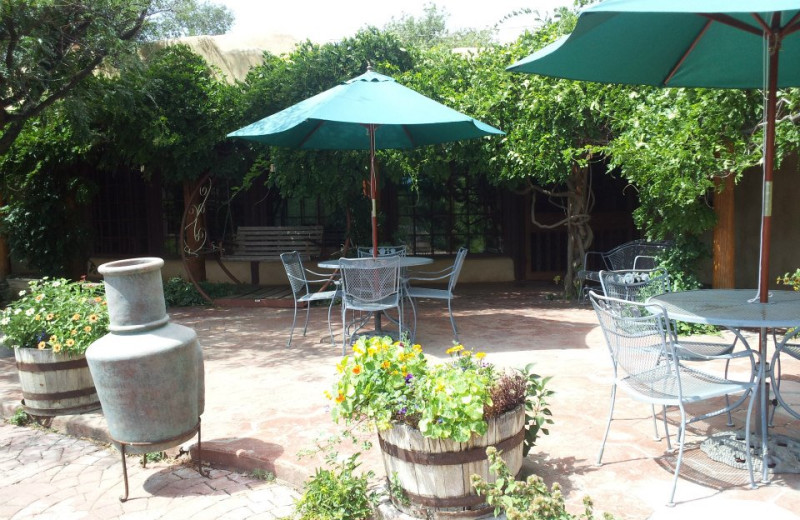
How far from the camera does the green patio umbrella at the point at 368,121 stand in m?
5.04

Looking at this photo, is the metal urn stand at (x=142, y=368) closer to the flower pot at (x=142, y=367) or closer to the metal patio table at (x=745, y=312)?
the flower pot at (x=142, y=367)

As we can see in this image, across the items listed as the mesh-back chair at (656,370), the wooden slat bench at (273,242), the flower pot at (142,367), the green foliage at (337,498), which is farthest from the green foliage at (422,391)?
the wooden slat bench at (273,242)

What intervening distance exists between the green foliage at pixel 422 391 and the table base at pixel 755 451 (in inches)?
41.8

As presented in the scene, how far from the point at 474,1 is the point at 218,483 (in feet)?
101

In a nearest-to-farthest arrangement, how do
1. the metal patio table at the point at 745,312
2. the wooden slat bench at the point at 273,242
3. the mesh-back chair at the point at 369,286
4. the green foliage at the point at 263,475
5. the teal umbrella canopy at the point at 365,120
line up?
the metal patio table at the point at 745,312 → the green foliage at the point at 263,475 → the teal umbrella canopy at the point at 365,120 → the mesh-back chair at the point at 369,286 → the wooden slat bench at the point at 273,242

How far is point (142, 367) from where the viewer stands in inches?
121

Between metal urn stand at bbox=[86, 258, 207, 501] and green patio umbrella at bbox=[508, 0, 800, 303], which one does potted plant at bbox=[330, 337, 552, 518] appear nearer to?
metal urn stand at bbox=[86, 258, 207, 501]

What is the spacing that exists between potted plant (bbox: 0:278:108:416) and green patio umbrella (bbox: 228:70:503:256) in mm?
2183

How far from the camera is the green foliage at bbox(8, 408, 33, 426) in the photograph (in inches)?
171

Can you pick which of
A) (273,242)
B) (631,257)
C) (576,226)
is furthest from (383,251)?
(631,257)

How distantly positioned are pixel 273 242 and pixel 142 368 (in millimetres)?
6327

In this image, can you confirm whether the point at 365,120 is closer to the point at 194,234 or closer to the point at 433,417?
the point at 433,417

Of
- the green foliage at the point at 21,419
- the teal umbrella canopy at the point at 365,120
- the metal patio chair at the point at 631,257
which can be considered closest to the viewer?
the green foliage at the point at 21,419

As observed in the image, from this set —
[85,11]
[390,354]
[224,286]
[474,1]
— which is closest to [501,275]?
[224,286]
